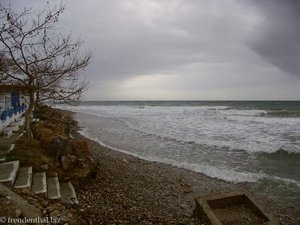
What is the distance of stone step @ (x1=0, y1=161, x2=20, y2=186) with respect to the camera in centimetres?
565

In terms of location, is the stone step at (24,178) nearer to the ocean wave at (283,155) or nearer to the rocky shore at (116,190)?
the rocky shore at (116,190)

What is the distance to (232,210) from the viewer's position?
6285 mm

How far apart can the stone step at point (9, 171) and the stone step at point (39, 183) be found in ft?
1.40

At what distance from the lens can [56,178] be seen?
6719 mm

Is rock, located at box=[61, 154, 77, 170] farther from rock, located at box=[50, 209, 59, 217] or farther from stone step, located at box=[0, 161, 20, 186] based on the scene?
rock, located at box=[50, 209, 59, 217]

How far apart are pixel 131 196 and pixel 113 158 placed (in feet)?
14.0

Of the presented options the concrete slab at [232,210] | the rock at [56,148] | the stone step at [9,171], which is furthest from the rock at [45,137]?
the concrete slab at [232,210]

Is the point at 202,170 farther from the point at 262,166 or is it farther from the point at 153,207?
the point at 153,207

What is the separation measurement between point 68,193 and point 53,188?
1.13ft

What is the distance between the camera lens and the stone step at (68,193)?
229 inches

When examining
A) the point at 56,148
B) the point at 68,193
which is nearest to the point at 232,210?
the point at 68,193

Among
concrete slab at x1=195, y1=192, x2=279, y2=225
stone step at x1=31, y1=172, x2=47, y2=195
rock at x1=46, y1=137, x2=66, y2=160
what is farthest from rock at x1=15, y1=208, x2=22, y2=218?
concrete slab at x1=195, y1=192, x2=279, y2=225

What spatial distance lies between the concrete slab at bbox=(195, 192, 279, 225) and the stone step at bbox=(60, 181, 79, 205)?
2.68 metres

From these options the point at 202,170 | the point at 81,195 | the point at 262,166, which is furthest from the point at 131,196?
the point at 262,166
